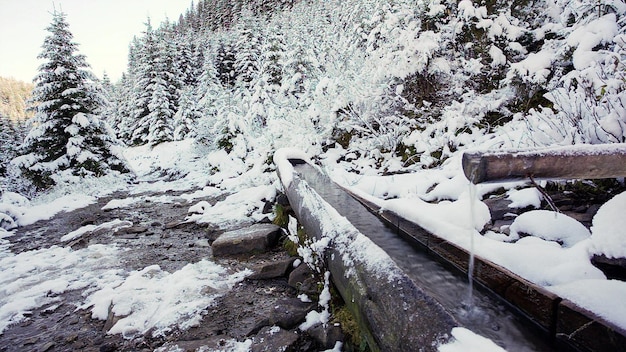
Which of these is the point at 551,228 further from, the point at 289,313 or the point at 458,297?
the point at 289,313

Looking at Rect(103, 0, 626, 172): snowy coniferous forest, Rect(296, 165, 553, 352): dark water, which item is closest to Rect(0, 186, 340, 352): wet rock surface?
Rect(296, 165, 553, 352): dark water

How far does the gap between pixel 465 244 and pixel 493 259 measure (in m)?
0.26

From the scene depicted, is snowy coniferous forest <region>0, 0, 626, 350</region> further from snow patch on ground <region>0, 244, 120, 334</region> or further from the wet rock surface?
the wet rock surface

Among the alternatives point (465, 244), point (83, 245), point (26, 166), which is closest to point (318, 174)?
point (465, 244)

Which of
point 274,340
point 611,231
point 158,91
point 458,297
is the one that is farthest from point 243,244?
point 158,91

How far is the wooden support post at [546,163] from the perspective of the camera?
4.38 feet

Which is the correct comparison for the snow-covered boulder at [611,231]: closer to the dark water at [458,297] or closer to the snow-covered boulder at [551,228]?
the snow-covered boulder at [551,228]

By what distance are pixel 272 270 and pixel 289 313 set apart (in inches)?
45.7

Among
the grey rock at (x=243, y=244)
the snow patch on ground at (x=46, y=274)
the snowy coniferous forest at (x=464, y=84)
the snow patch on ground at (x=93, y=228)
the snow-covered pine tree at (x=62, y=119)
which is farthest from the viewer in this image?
the snow-covered pine tree at (x=62, y=119)

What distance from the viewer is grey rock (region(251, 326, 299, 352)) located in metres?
2.57

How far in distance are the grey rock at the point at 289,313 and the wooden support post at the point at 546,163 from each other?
2187 millimetres

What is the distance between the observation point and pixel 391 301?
73.7 inches

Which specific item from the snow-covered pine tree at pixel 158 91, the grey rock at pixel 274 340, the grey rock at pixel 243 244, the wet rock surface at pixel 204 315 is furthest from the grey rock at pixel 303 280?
the snow-covered pine tree at pixel 158 91

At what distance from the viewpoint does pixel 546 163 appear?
137cm
